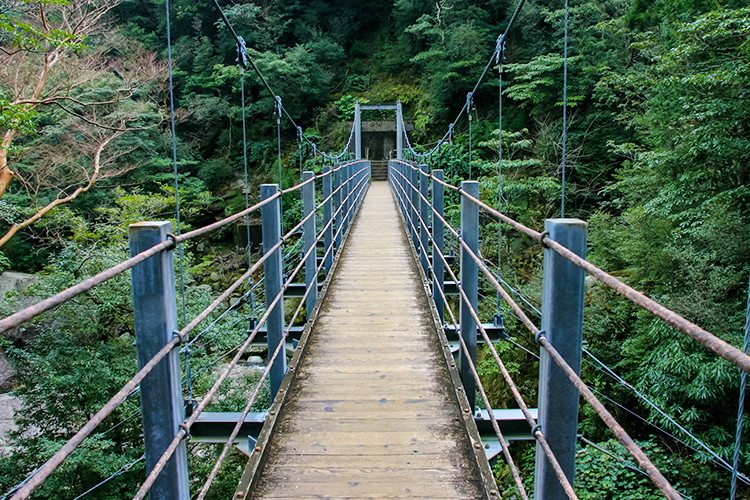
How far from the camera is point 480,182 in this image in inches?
476

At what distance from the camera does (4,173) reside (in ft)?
25.5

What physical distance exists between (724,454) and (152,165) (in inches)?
579

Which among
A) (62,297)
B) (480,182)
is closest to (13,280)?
(480,182)

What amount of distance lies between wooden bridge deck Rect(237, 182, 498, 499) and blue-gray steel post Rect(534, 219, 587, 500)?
441 mm

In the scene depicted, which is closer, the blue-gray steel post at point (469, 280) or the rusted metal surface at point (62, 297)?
the rusted metal surface at point (62, 297)

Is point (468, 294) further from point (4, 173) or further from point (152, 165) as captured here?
point (152, 165)

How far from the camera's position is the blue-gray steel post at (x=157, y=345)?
3.39 feet

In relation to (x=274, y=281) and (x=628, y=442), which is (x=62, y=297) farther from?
(x=274, y=281)

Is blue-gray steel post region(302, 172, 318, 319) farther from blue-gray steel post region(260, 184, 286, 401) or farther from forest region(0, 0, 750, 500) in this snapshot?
blue-gray steel post region(260, 184, 286, 401)

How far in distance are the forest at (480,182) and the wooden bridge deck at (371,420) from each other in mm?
726

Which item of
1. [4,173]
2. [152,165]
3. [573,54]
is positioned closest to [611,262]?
[573,54]

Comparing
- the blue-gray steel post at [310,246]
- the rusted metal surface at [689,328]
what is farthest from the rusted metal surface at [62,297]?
the blue-gray steel post at [310,246]

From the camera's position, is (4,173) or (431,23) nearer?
(4,173)

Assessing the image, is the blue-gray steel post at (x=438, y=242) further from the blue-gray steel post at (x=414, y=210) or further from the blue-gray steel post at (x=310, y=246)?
the blue-gray steel post at (x=414, y=210)
